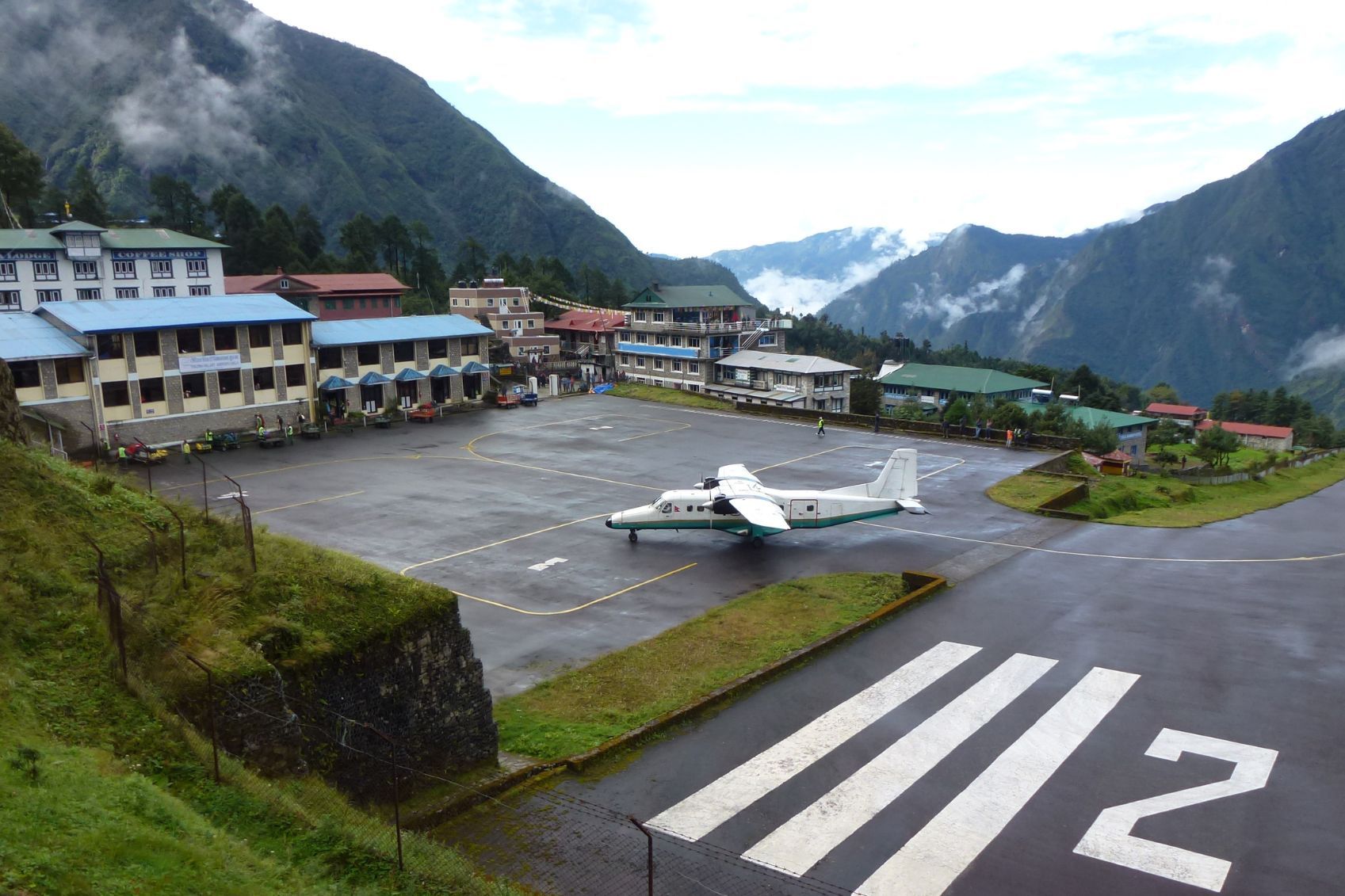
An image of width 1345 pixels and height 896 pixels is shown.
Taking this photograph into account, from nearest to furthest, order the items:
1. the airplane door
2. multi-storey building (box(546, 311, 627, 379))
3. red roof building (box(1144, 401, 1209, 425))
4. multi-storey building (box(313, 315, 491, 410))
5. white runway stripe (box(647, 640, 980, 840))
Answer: white runway stripe (box(647, 640, 980, 840)), the airplane door, multi-storey building (box(313, 315, 491, 410)), multi-storey building (box(546, 311, 627, 379)), red roof building (box(1144, 401, 1209, 425))

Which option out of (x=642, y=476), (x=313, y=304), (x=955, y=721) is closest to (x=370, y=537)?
(x=642, y=476)

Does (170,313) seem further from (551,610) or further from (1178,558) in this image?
(1178,558)

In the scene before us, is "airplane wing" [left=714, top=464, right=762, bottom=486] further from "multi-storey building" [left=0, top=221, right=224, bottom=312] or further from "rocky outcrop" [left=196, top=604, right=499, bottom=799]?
"multi-storey building" [left=0, top=221, right=224, bottom=312]

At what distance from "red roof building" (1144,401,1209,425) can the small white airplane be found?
328 ft

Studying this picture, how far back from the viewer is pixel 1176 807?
49.2 feet

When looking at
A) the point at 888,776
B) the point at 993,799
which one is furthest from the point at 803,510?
the point at 993,799

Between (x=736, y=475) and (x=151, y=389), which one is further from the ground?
(x=151, y=389)

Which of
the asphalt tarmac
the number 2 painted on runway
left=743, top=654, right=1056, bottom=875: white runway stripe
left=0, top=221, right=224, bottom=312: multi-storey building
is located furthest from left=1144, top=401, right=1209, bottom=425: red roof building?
left=0, top=221, right=224, bottom=312: multi-storey building

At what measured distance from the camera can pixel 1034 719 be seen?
59.8 ft

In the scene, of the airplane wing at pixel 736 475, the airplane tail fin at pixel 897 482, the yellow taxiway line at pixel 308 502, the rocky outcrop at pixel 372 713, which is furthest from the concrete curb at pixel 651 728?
the yellow taxiway line at pixel 308 502

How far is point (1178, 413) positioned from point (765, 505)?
119 metres

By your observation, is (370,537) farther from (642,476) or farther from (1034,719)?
(1034,719)

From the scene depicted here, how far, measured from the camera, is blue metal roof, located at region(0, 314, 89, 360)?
4325 cm

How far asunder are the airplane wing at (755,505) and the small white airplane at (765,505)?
0.03 meters
